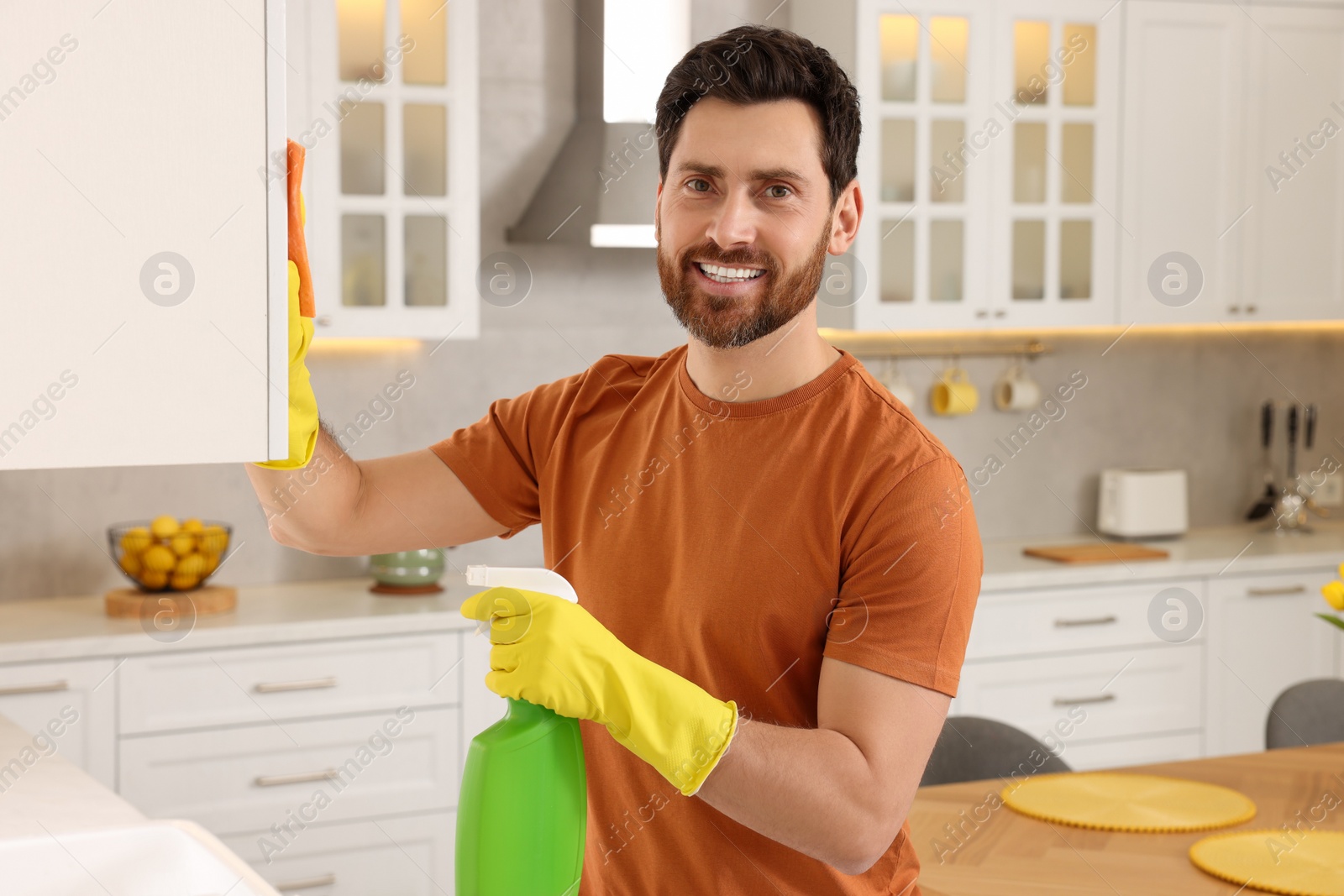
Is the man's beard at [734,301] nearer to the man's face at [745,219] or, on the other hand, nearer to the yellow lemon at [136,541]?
the man's face at [745,219]

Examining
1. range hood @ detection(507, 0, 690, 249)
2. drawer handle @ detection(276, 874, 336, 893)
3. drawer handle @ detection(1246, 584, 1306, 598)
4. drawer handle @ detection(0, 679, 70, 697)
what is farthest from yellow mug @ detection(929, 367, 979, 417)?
drawer handle @ detection(0, 679, 70, 697)

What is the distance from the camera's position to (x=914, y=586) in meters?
1.22

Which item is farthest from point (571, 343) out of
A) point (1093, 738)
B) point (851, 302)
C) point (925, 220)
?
point (1093, 738)

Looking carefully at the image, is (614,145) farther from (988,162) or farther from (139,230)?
(139,230)

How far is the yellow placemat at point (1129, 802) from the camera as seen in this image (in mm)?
1664

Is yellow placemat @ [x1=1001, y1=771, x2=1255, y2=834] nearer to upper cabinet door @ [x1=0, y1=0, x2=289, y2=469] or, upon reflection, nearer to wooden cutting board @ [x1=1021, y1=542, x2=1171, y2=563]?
upper cabinet door @ [x1=0, y1=0, x2=289, y2=469]

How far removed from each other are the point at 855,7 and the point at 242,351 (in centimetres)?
266

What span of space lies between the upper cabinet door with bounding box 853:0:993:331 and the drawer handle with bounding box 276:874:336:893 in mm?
1752

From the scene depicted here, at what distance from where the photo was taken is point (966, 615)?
1.24 metres

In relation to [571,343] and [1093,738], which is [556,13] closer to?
[571,343]

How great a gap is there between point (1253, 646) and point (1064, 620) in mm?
578

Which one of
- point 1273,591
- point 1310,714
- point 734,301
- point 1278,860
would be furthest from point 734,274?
point 1273,591

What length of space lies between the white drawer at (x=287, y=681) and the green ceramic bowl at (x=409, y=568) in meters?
0.23

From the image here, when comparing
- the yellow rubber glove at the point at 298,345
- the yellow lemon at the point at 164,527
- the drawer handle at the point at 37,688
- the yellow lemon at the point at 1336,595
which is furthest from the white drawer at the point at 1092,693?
the yellow rubber glove at the point at 298,345
